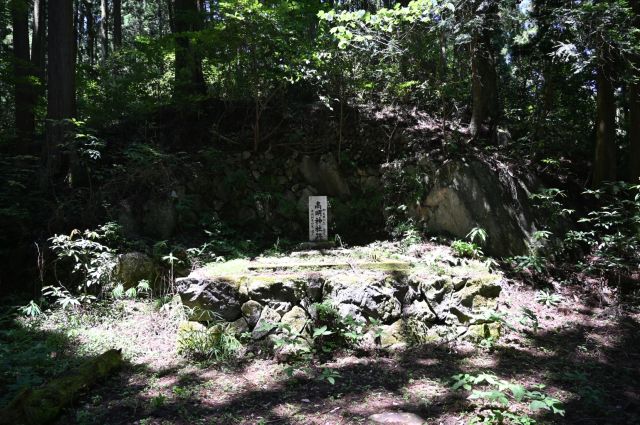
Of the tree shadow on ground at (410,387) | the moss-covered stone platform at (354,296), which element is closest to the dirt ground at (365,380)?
the tree shadow on ground at (410,387)

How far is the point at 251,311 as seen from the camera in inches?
191

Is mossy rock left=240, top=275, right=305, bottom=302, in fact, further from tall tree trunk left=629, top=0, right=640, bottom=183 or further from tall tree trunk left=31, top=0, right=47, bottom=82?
tall tree trunk left=31, top=0, right=47, bottom=82

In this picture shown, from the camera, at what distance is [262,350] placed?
15.1 feet

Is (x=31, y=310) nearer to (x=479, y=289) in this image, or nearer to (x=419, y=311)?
(x=419, y=311)

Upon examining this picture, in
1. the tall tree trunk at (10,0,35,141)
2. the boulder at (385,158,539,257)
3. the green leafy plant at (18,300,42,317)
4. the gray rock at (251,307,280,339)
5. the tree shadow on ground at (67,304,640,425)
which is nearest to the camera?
the tree shadow on ground at (67,304,640,425)

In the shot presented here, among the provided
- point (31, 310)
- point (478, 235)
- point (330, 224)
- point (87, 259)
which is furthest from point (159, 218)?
point (478, 235)

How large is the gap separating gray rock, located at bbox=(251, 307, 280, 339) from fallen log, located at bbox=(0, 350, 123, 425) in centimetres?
144

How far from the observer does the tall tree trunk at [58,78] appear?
290 inches

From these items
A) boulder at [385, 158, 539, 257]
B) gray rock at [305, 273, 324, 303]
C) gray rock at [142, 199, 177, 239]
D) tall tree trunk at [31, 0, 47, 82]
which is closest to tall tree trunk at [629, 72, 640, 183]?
boulder at [385, 158, 539, 257]

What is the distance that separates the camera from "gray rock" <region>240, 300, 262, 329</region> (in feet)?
15.9

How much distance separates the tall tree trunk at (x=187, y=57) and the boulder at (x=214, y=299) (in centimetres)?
446

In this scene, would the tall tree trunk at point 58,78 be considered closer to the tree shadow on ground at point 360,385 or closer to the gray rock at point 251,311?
the tree shadow on ground at point 360,385

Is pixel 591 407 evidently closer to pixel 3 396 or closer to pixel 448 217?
pixel 448 217

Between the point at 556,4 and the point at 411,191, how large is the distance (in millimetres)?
4279
